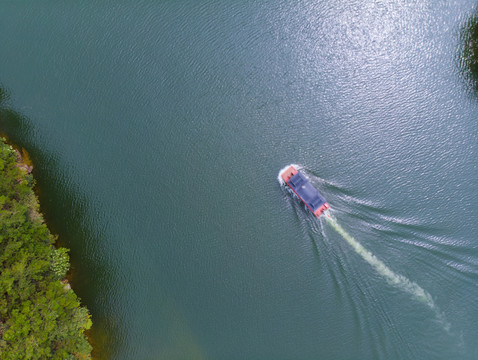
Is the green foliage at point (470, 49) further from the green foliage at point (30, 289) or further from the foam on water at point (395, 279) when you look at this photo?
the green foliage at point (30, 289)

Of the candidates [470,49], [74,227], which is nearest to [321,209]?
[470,49]

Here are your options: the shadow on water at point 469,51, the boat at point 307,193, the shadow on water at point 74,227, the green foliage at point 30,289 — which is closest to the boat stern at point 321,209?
the boat at point 307,193

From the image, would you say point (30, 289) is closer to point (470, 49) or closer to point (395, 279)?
point (395, 279)

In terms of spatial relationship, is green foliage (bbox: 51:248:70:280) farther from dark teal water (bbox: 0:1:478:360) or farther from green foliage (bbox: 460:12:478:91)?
green foliage (bbox: 460:12:478:91)

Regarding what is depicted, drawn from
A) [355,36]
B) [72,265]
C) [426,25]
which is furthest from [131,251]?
[426,25]

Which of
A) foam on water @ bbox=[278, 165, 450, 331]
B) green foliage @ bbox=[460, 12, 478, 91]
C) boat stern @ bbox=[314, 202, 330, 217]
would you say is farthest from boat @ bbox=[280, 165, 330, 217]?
green foliage @ bbox=[460, 12, 478, 91]

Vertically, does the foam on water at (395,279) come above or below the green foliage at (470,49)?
below
